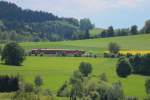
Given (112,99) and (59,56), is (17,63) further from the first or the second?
(112,99)

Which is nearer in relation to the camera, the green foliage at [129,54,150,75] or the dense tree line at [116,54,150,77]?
the dense tree line at [116,54,150,77]

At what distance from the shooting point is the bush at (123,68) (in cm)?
9544

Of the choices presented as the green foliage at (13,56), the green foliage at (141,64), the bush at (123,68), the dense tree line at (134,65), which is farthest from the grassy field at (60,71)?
the green foliage at (141,64)

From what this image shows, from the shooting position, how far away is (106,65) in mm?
104125

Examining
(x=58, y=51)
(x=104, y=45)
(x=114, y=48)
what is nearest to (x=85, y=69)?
(x=114, y=48)

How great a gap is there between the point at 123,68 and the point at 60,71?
10825 mm

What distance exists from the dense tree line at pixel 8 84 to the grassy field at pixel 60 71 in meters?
1.92

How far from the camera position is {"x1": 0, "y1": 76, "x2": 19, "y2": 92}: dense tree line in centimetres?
8299

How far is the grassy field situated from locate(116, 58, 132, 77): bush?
41.2 inches

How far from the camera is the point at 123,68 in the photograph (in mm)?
95438

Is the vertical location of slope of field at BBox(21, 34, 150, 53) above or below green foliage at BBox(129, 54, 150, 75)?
above

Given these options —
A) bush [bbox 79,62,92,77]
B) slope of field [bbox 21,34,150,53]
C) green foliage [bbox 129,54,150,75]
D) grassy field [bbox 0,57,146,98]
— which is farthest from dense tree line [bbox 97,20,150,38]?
bush [bbox 79,62,92,77]

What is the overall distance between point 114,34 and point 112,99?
11551cm

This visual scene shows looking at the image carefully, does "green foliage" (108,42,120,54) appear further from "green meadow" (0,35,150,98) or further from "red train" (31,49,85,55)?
"red train" (31,49,85,55)
